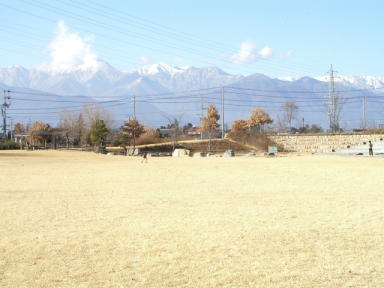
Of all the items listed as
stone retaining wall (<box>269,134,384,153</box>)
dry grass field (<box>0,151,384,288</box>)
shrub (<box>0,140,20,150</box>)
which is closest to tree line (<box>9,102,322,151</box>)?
stone retaining wall (<box>269,134,384,153</box>)

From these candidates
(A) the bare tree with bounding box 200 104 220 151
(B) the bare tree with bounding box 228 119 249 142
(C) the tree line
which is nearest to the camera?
(C) the tree line

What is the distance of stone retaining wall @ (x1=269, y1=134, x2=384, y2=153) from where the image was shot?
191 ft

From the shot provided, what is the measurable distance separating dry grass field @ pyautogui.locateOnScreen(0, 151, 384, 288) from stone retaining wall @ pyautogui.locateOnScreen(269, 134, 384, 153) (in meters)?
40.3

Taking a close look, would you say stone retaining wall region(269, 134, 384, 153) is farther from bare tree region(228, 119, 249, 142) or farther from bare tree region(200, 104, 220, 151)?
bare tree region(200, 104, 220, 151)

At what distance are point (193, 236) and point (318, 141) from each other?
53084mm

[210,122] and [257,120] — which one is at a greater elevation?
[257,120]

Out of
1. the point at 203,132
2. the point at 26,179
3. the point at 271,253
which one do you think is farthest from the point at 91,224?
the point at 203,132

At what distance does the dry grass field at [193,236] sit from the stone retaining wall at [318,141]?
40.3m

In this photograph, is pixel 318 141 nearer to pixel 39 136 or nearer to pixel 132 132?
pixel 132 132

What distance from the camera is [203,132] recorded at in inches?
3071

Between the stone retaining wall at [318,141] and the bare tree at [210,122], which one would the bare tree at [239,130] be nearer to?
the bare tree at [210,122]

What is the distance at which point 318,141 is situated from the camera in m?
61.3

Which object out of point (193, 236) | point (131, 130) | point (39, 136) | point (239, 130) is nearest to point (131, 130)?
point (131, 130)

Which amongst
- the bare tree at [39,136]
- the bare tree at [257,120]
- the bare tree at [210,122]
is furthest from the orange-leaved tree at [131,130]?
the bare tree at [257,120]
